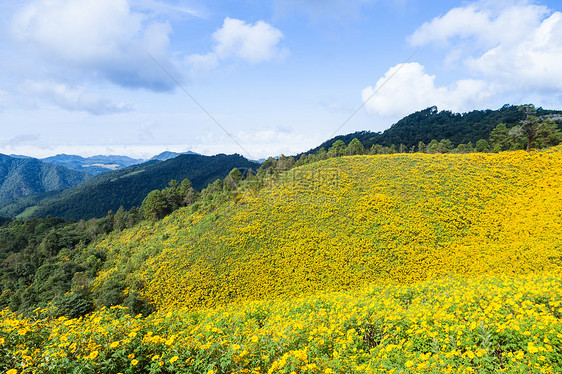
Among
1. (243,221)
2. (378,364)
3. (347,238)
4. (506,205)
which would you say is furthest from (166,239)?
(506,205)

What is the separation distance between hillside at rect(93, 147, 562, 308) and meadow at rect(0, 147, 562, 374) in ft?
0.41

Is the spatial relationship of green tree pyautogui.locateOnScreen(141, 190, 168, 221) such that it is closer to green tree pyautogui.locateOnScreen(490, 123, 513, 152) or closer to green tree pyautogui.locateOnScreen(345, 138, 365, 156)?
green tree pyautogui.locateOnScreen(345, 138, 365, 156)

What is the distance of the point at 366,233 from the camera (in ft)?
62.2

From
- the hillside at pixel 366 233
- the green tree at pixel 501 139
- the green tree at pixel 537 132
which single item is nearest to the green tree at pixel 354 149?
the green tree at pixel 501 139

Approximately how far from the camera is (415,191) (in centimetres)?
2278

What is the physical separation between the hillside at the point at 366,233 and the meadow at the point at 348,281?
13cm

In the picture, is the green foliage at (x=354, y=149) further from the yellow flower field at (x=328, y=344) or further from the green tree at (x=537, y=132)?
the yellow flower field at (x=328, y=344)

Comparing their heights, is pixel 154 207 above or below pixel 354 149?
below

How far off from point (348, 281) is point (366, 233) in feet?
16.0

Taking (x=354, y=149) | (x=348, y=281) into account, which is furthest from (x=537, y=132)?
(x=348, y=281)

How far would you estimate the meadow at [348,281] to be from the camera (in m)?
4.60

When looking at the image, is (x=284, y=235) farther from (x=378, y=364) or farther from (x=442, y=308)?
(x=378, y=364)

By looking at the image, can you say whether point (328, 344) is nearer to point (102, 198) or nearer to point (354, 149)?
point (354, 149)

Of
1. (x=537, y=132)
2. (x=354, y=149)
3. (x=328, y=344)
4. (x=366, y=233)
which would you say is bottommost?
(x=366, y=233)
